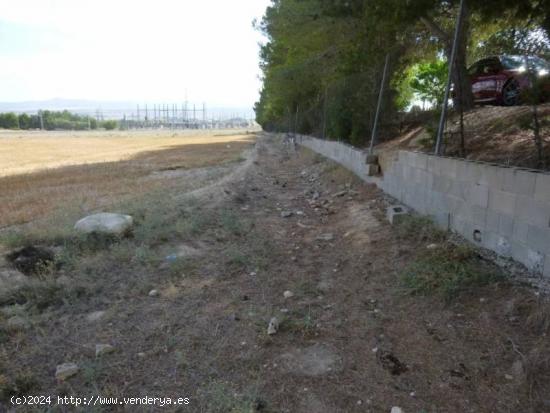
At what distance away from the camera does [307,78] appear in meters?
14.2

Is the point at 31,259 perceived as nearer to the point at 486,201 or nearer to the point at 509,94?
the point at 486,201

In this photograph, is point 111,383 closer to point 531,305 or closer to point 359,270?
point 359,270

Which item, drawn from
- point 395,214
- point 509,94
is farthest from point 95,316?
point 509,94

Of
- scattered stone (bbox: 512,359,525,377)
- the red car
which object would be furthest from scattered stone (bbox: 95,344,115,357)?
the red car

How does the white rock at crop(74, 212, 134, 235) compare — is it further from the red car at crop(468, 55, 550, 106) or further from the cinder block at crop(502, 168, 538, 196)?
the red car at crop(468, 55, 550, 106)

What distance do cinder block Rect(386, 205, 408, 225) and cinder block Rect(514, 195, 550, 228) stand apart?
5.95ft

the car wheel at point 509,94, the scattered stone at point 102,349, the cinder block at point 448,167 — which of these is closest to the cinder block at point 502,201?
the cinder block at point 448,167

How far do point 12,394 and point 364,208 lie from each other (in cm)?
525

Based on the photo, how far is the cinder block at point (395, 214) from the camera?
5.44m

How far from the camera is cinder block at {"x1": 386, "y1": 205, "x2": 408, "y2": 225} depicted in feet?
17.9

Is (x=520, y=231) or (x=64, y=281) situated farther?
(x=64, y=281)

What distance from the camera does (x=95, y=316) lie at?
3545 mm

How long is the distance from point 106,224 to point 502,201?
4.68m

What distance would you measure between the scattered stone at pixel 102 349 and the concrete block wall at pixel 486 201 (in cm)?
359
